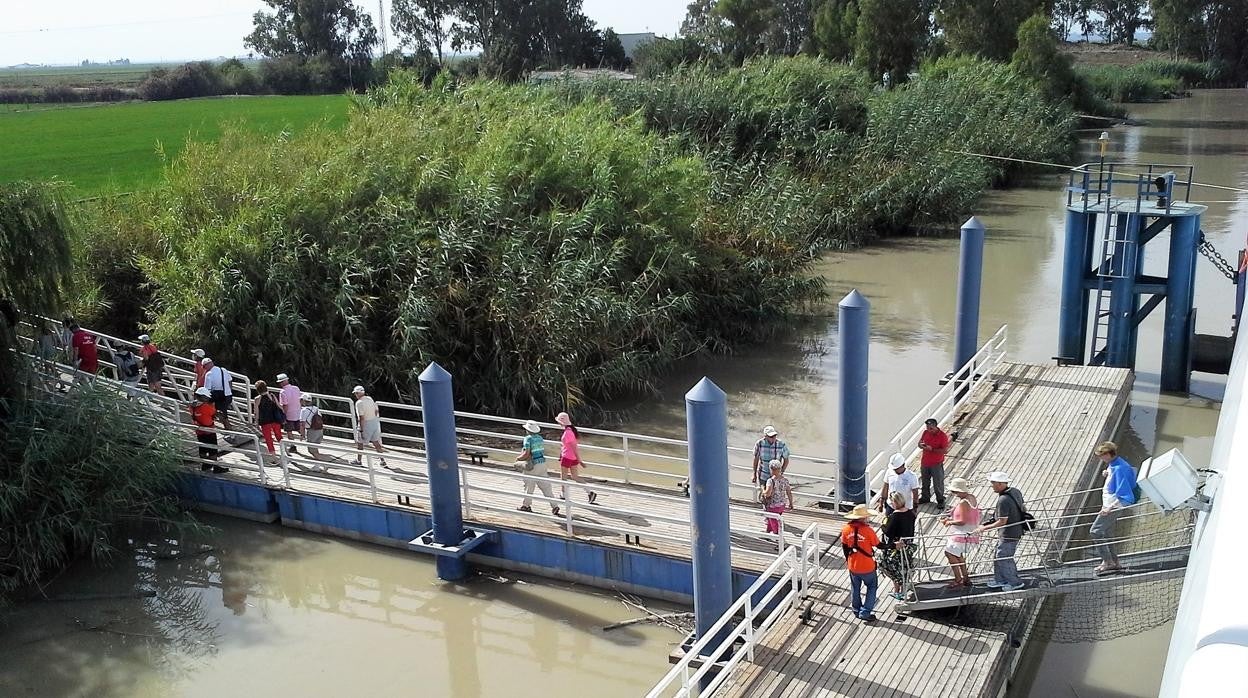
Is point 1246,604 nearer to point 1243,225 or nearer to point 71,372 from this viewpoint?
point 71,372

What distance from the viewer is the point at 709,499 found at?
31.3 ft

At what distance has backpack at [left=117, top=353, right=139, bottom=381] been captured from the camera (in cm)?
1593

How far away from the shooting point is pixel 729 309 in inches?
886

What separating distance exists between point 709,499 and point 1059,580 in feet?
10.1

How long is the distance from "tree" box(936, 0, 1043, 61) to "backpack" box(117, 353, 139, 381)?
5114 cm

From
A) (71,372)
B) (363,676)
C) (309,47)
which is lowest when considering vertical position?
(363,676)

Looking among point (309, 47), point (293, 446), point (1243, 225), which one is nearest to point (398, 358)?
point (293, 446)

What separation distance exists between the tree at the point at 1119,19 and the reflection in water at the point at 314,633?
128416 millimetres

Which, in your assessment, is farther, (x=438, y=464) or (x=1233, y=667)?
(x=438, y=464)

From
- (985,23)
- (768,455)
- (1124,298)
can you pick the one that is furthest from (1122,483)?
(985,23)

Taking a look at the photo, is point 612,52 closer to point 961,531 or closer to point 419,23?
point 419,23

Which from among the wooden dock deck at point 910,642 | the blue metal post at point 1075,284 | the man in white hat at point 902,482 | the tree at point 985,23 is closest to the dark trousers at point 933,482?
the wooden dock deck at point 910,642

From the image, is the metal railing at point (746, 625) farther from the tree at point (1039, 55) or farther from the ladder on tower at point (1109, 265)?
the tree at point (1039, 55)

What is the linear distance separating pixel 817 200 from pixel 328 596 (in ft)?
69.7
